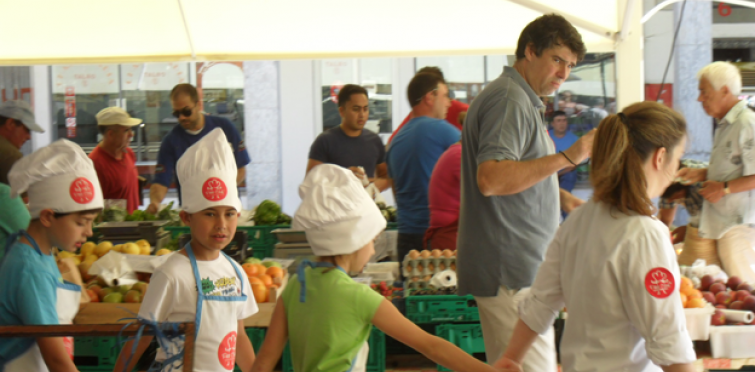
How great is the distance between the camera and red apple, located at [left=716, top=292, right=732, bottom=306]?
11.7ft

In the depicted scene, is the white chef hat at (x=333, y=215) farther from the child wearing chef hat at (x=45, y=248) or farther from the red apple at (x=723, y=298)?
the red apple at (x=723, y=298)

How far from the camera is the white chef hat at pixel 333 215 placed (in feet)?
6.51

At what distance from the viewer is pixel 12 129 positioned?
4.58 meters

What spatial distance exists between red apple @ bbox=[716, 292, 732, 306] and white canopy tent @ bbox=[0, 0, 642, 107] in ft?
7.48

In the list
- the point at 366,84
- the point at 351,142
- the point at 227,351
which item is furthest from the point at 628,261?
the point at 366,84

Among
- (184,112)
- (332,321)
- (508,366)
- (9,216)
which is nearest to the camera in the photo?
(332,321)

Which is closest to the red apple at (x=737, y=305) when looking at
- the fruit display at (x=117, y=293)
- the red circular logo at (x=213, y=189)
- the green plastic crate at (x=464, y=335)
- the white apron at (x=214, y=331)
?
the green plastic crate at (x=464, y=335)

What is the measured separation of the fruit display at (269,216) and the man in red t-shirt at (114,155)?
117 centimetres

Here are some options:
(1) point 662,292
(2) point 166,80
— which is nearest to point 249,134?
(2) point 166,80

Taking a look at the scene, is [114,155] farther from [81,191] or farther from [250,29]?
[81,191]

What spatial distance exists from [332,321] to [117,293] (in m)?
1.92

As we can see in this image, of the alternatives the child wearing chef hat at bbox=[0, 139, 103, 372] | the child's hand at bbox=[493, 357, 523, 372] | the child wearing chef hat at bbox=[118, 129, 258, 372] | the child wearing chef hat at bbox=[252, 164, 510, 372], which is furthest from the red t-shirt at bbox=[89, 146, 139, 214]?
the child's hand at bbox=[493, 357, 523, 372]

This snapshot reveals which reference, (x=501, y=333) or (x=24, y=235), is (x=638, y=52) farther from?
(x=24, y=235)

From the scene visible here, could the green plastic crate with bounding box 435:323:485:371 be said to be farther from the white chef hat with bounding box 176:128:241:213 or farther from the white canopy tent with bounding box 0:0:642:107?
the white canopy tent with bounding box 0:0:642:107
